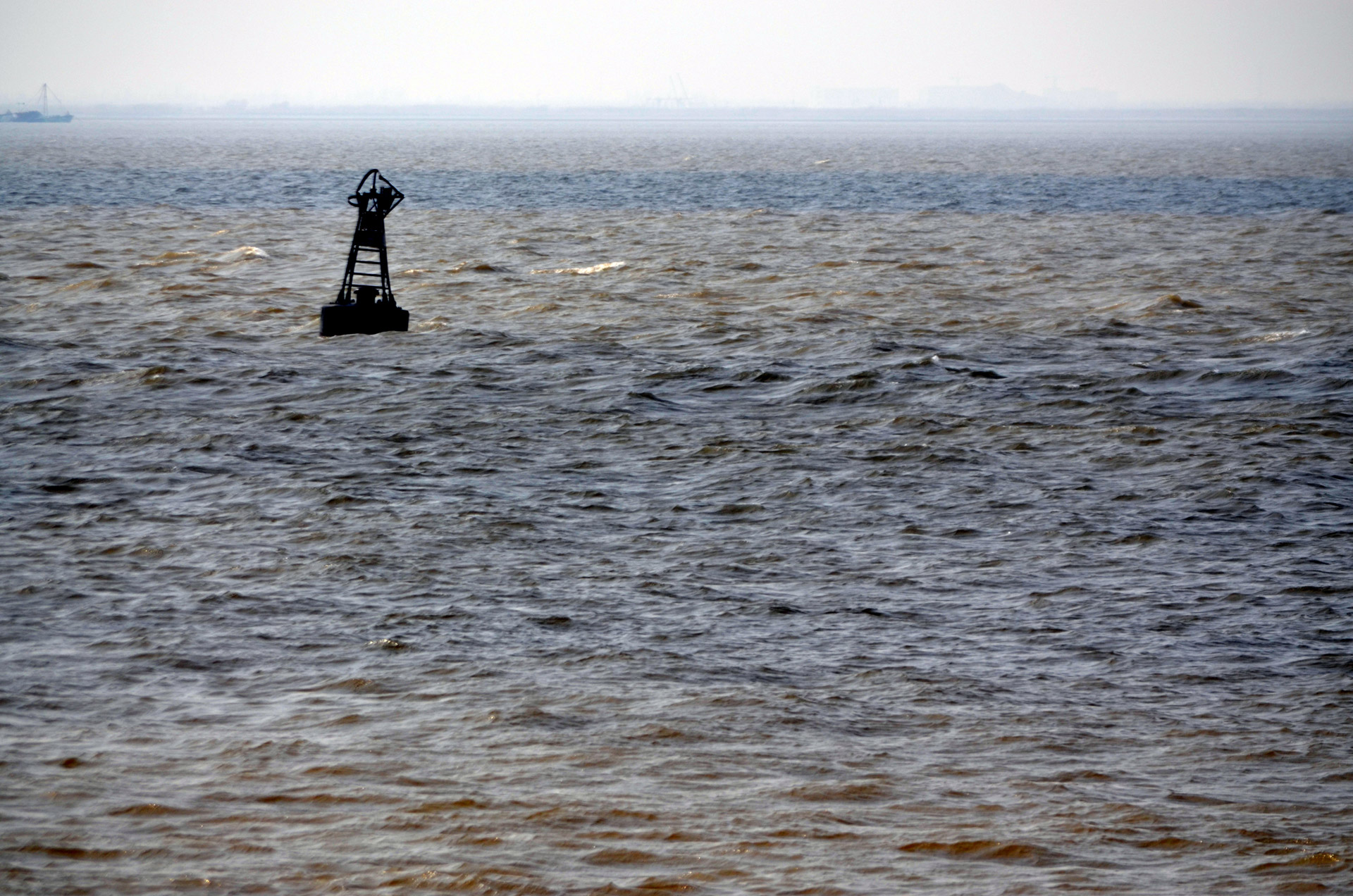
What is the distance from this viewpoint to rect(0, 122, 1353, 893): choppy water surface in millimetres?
9727

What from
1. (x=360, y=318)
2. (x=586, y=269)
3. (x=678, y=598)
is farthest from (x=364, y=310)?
(x=678, y=598)

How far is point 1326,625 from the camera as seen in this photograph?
1422 cm

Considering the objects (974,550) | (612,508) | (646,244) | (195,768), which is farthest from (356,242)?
(646,244)

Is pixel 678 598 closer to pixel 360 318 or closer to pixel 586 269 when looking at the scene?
pixel 360 318

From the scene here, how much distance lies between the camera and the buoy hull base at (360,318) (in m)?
30.5

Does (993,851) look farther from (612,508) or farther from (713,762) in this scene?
(612,508)

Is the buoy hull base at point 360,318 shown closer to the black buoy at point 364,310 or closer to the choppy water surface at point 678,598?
the black buoy at point 364,310

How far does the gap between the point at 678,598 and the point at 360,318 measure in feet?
58.7

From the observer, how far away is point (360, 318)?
3089 centimetres

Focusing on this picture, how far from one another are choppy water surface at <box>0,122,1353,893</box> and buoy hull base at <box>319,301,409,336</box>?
1.77 feet

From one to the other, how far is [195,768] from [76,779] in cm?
81

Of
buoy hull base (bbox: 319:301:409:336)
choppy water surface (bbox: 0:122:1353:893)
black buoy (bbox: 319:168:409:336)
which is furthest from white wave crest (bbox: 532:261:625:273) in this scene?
buoy hull base (bbox: 319:301:409:336)

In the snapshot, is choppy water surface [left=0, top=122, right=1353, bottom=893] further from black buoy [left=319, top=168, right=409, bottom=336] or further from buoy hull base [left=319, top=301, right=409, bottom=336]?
black buoy [left=319, top=168, right=409, bottom=336]

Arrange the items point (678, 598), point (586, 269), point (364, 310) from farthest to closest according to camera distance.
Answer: point (586, 269)
point (364, 310)
point (678, 598)
